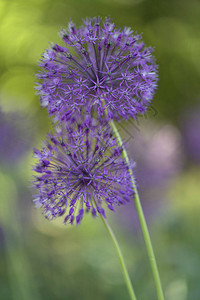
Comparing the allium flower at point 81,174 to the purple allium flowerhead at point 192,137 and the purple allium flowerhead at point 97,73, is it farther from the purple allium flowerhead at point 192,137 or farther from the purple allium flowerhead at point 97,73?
the purple allium flowerhead at point 192,137

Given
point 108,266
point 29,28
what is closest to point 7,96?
point 108,266

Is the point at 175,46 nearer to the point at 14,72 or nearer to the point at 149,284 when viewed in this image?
the point at 14,72

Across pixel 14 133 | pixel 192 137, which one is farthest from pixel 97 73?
pixel 192 137

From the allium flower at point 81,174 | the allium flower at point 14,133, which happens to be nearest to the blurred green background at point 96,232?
the allium flower at point 14,133

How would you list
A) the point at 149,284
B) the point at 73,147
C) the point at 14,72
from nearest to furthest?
the point at 73,147
the point at 149,284
the point at 14,72

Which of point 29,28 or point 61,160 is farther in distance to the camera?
point 29,28

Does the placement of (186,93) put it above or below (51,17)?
below

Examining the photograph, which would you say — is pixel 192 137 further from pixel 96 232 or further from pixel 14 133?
pixel 14 133

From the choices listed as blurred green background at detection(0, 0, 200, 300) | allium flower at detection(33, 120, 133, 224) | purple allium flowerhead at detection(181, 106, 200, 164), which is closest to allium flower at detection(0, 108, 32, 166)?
blurred green background at detection(0, 0, 200, 300)
